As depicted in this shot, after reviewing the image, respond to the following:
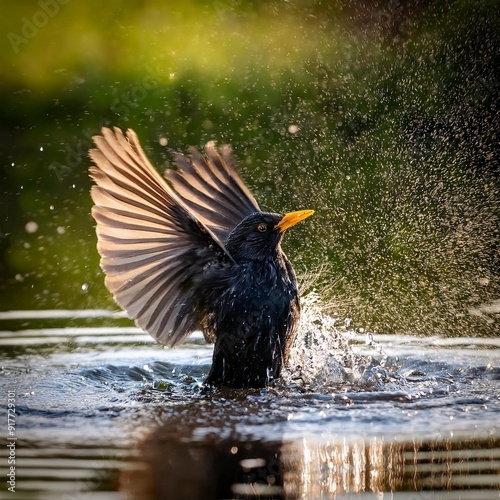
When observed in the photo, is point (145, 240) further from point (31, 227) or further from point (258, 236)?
point (31, 227)

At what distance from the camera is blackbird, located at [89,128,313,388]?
5395mm

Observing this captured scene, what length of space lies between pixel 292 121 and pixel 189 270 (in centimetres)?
485

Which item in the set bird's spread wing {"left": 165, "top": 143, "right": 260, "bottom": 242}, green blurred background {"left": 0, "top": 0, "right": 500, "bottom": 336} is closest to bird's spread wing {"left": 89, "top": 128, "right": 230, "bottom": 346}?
bird's spread wing {"left": 165, "top": 143, "right": 260, "bottom": 242}

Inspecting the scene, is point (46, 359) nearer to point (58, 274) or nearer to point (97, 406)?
point (97, 406)

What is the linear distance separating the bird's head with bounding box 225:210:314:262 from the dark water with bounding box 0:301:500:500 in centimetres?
82

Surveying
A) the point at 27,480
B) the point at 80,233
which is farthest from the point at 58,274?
the point at 27,480

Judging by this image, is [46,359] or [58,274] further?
[58,274]

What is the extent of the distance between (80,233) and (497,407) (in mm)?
5598

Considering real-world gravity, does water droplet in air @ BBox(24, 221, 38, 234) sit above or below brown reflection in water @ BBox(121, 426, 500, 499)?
above

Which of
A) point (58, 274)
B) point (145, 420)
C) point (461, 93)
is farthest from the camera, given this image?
point (461, 93)

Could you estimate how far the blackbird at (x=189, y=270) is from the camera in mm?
5395

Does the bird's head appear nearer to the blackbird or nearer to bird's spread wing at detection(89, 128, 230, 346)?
the blackbird

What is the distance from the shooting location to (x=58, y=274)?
8.95 meters

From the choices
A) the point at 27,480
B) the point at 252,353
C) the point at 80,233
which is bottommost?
the point at 27,480
